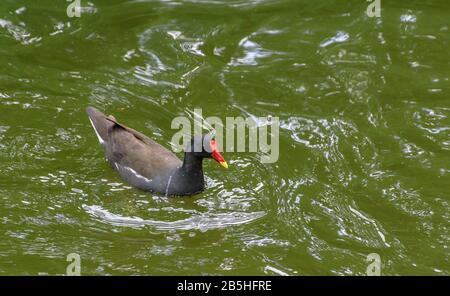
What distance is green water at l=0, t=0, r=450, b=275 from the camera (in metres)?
6.64

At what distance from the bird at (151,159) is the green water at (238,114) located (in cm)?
13

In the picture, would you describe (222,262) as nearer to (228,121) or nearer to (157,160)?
(157,160)

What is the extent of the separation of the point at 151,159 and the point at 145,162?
0.26 ft

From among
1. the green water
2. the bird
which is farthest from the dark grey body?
the green water

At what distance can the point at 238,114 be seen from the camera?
8.79m

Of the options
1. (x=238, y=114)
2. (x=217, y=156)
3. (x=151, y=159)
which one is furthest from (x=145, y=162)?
(x=238, y=114)

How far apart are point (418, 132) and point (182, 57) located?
3.03 meters

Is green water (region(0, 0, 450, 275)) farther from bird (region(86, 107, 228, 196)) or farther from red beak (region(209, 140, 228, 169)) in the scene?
red beak (region(209, 140, 228, 169))

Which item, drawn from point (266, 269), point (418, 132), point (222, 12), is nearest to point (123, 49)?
point (222, 12)

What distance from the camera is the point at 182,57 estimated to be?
9.85 meters

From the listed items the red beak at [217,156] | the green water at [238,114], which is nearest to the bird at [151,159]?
the red beak at [217,156]

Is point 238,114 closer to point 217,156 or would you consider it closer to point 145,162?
point 145,162

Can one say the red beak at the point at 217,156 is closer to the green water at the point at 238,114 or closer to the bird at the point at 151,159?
the bird at the point at 151,159

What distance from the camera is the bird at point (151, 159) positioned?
24.1 ft
